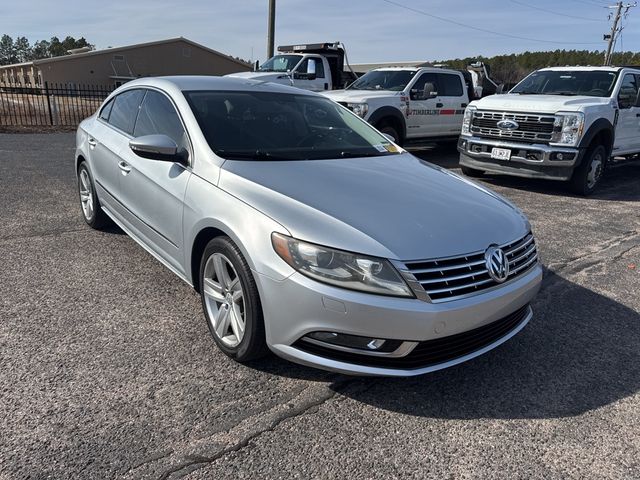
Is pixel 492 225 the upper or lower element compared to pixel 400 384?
upper

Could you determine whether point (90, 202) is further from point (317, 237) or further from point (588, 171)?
point (588, 171)

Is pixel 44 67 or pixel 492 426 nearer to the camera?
pixel 492 426

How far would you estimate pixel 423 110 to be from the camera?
10695 millimetres

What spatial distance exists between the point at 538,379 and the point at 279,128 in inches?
95.5

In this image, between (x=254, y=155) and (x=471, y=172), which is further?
(x=471, y=172)

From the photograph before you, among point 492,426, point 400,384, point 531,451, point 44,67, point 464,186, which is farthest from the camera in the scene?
point 44,67

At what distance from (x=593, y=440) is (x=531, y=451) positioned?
361 millimetres

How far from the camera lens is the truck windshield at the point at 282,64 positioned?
1359 centimetres

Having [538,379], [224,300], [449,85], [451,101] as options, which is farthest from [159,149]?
[449,85]

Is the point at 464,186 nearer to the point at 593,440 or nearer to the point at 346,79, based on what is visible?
the point at 593,440

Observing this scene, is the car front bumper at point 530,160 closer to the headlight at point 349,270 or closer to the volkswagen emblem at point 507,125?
the volkswagen emblem at point 507,125

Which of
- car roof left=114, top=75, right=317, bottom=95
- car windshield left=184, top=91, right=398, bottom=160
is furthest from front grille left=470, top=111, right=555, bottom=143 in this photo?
car roof left=114, top=75, right=317, bottom=95

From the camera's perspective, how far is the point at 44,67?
141ft

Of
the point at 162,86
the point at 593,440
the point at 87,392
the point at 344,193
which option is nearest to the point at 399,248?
the point at 344,193
